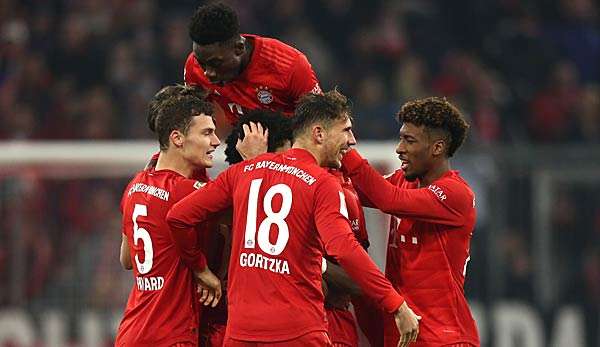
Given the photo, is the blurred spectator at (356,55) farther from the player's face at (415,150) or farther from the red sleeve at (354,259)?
the red sleeve at (354,259)

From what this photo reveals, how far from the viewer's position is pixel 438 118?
6.30m

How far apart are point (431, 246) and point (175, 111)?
134 cm

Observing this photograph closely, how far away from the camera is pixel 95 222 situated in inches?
424

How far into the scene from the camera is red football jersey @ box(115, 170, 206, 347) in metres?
6.12

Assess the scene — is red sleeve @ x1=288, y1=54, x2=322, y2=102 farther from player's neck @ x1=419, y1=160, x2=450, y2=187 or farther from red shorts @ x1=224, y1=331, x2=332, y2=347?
red shorts @ x1=224, y1=331, x2=332, y2=347

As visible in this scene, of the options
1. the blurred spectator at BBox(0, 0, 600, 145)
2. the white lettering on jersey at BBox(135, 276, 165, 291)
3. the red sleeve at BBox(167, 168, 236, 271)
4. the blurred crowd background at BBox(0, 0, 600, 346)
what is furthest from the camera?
the blurred spectator at BBox(0, 0, 600, 145)

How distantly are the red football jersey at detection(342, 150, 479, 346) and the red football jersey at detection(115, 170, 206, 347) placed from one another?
0.84 meters

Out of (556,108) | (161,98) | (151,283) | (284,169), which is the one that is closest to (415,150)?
(284,169)

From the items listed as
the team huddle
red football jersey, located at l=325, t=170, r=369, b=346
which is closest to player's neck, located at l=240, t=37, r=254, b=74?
the team huddle

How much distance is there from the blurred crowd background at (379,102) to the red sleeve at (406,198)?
4663mm

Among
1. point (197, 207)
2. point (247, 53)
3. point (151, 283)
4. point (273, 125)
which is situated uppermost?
point (247, 53)

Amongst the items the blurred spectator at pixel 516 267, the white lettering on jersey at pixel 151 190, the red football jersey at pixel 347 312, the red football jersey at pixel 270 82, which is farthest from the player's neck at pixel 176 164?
the blurred spectator at pixel 516 267

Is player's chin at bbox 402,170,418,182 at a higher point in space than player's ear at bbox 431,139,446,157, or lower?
lower

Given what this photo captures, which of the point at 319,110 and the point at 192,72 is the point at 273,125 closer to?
the point at 319,110
